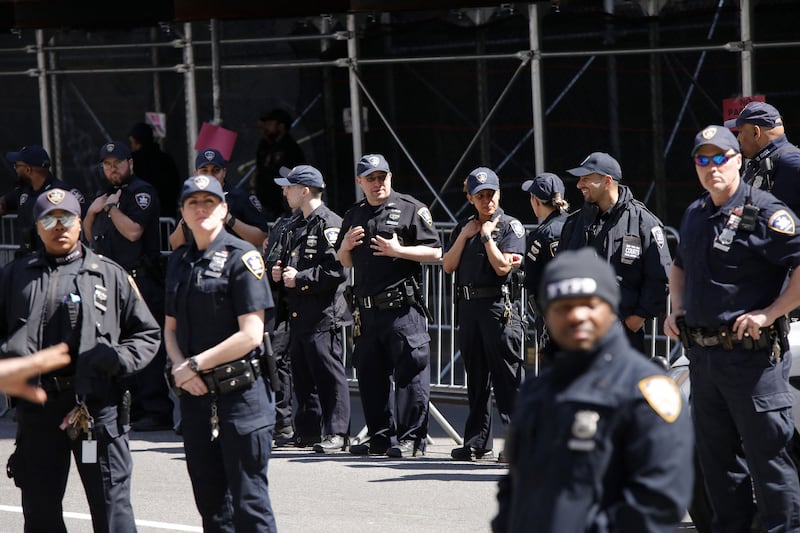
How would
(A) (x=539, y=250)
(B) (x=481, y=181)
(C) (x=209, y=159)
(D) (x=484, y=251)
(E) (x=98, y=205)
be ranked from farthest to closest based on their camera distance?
(E) (x=98, y=205)
(C) (x=209, y=159)
(D) (x=484, y=251)
(B) (x=481, y=181)
(A) (x=539, y=250)

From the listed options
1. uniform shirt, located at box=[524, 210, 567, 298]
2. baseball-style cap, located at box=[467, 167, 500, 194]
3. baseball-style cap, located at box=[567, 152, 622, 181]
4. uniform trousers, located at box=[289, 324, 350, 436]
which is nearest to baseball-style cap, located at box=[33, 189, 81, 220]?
baseball-style cap, located at box=[567, 152, 622, 181]

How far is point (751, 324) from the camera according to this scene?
19.5ft

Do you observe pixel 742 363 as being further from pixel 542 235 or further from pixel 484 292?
pixel 484 292

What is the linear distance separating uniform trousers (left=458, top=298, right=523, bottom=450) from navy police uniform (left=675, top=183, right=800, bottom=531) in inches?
106

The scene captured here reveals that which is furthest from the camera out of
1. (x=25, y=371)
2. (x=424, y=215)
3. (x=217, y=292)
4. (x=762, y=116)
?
(x=424, y=215)

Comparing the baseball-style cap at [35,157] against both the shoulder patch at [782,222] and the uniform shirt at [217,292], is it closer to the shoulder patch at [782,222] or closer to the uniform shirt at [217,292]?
the uniform shirt at [217,292]

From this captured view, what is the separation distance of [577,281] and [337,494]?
4926 mm

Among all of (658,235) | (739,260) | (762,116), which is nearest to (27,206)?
(658,235)

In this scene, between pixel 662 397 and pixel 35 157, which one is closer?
pixel 662 397

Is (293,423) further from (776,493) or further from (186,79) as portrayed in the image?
(776,493)

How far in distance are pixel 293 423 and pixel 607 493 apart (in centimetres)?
660

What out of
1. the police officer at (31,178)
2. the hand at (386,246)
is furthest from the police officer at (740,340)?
the police officer at (31,178)

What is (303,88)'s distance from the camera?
13758mm

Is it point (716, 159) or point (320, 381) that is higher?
point (716, 159)
